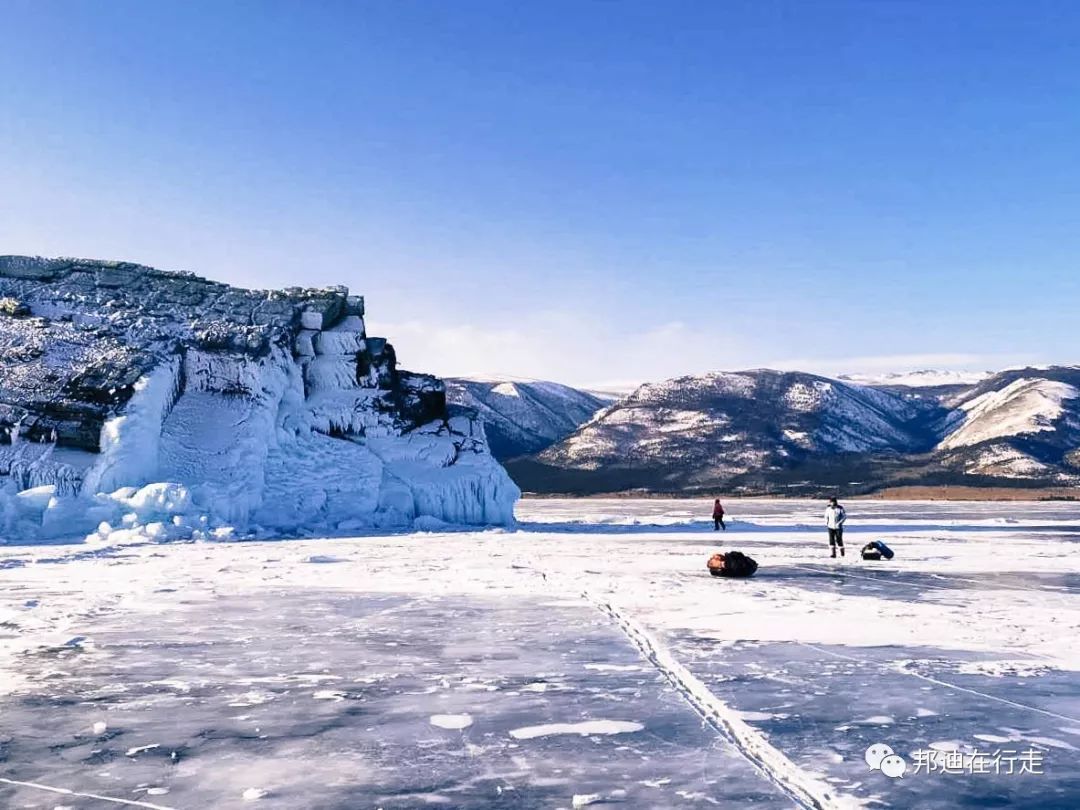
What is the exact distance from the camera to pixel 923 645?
9.34 m

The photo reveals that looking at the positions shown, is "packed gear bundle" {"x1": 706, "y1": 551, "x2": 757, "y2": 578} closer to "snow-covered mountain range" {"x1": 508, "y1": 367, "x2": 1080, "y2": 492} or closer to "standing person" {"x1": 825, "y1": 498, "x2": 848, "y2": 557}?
"standing person" {"x1": 825, "y1": 498, "x2": 848, "y2": 557}

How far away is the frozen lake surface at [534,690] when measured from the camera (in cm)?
514

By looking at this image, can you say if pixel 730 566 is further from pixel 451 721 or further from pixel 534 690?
pixel 451 721

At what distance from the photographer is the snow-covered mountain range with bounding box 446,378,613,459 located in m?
141

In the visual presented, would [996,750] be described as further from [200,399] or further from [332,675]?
[200,399]

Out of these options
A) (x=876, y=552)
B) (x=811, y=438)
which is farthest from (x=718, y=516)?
(x=811, y=438)

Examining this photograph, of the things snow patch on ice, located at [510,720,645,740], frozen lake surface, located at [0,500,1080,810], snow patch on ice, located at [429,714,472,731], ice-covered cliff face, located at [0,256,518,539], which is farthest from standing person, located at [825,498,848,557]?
snow patch on ice, located at [429,714,472,731]

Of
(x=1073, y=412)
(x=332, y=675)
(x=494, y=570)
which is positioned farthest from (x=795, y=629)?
(x=1073, y=412)

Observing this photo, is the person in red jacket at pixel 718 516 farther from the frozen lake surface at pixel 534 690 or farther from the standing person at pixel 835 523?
the frozen lake surface at pixel 534 690

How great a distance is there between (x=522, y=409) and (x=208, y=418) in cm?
12876

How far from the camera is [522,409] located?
515 feet

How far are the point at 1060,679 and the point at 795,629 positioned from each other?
3.13 metres

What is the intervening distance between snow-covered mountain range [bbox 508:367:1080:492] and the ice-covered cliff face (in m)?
60.4

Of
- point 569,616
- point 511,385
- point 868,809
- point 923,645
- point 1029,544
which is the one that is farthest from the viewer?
point 511,385
